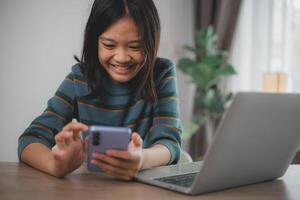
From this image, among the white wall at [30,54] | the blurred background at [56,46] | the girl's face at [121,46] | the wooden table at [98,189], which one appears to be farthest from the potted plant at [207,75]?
the wooden table at [98,189]

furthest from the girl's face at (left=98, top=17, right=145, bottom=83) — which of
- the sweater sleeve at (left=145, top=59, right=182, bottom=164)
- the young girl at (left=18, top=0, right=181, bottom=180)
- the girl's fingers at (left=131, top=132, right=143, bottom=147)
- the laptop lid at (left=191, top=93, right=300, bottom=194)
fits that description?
the laptop lid at (left=191, top=93, right=300, bottom=194)

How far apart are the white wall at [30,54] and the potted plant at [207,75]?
3.28ft

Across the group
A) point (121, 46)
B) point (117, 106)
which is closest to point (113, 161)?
point (121, 46)

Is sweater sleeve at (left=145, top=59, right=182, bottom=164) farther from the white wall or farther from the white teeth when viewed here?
the white wall

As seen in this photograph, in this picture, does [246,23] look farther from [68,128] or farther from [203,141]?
[68,128]

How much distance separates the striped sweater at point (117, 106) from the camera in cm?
136

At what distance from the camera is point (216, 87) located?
4.02 m

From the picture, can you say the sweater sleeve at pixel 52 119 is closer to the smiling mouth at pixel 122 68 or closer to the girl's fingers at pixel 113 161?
the smiling mouth at pixel 122 68

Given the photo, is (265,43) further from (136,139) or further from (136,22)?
(136,139)

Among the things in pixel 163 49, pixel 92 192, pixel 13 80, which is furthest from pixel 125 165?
pixel 163 49

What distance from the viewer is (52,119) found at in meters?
1.34

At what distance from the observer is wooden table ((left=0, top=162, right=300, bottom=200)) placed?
2.79 ft

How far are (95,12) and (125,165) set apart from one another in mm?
533

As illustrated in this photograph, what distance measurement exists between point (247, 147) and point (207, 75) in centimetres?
293
